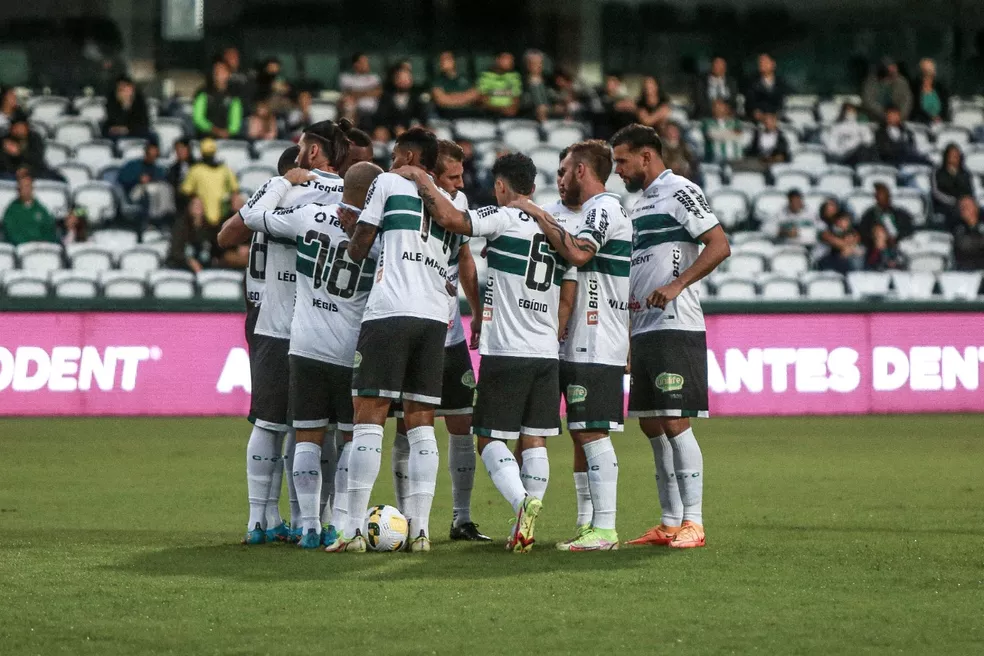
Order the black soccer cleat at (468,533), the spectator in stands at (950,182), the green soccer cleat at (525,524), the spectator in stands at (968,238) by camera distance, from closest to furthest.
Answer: the green soccer cleat at (525,524) < the black soccer cleat at (468,533) < the spectator in stands at (968,238) < the spectator in stands at (950,182)

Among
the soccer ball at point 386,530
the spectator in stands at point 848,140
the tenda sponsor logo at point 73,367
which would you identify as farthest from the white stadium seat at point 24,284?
the spectator in stands at point 848,140

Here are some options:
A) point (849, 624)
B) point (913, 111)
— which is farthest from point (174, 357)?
point (913, 111)

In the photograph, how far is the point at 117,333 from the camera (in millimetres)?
15727

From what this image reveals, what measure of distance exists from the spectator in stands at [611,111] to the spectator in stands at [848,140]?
121 inches

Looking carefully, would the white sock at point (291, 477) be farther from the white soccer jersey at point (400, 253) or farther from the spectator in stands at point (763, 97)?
the spectator in stands at point (763, 97)

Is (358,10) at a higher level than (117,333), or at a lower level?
higher

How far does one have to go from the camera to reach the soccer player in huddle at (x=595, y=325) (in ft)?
25.0

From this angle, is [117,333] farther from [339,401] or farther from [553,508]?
[339,401]

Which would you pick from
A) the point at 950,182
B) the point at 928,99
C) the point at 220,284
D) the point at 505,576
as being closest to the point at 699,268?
the point at 505,576

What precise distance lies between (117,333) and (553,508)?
749 cm

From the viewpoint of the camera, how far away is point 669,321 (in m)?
7.95

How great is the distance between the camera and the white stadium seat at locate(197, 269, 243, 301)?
16.9m

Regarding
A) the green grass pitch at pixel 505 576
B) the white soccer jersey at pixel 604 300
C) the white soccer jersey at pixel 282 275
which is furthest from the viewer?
the white soccer jersey at pixel 282 275

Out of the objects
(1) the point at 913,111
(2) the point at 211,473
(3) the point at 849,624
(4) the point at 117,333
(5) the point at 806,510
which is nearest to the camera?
(3) the point at 849,624
